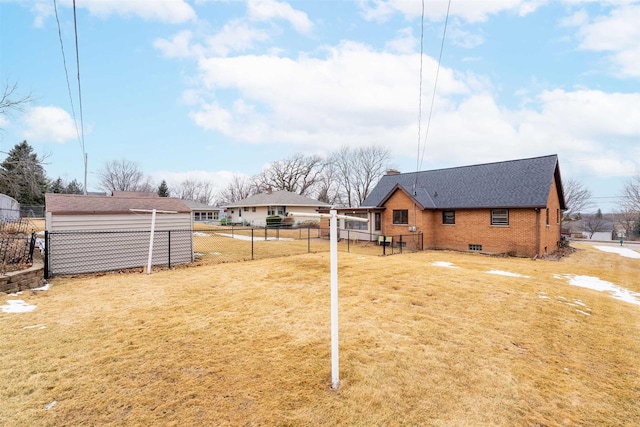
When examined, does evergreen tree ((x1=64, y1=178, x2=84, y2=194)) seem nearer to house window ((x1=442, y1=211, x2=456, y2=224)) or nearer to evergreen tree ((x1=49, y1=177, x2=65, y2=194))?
evergreen tree ((x1=49, y1=177, x2=65, y2=194))

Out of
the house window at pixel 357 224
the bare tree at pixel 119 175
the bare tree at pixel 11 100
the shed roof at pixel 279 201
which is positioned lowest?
the house window at pixel 357 224

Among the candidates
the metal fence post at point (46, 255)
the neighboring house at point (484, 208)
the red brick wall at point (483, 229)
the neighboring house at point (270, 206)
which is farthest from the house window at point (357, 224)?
the metal fence post at point (46, 255)

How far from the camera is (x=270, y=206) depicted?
37438 millimetres

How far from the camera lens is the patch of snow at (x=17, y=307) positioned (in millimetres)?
5493

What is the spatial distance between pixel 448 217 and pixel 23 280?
19.2 metres

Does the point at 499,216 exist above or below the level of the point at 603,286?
above

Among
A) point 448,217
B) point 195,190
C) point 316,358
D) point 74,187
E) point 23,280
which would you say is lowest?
point 316,358

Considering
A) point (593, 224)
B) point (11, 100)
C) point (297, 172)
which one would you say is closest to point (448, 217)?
point (11, 100)

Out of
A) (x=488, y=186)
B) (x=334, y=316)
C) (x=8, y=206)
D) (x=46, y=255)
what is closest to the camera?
(x=334, y=316)

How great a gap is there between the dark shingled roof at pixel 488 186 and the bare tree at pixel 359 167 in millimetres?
25498

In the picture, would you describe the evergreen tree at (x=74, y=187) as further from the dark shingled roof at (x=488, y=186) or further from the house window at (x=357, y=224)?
the dark shingled roof at (x=488, y=186)

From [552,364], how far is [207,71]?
16343 millimetres

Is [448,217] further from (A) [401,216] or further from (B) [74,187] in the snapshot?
(B) [74,187]

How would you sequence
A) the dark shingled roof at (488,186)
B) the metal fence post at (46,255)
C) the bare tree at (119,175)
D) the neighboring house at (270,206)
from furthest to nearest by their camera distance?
the bare tree at (119,175)
the neighboring house at (270,206)
the dark shingled roof at (488,186)
the metal fence post at (46,255)
